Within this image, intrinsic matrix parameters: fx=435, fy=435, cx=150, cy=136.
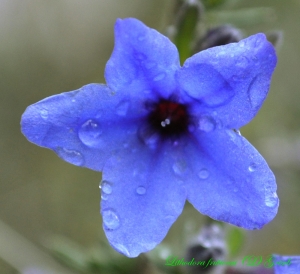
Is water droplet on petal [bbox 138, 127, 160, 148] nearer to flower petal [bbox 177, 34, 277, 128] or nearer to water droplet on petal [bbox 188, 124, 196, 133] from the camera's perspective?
water droplet on petal [bbox 188, 124, 196, 133]

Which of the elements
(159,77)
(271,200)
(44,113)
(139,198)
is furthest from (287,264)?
(44,113)

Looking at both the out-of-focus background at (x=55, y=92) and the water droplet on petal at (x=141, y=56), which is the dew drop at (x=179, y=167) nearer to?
the water droplet on petal at (x=141, y=56)

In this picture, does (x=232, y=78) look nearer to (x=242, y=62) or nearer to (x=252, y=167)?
(x=242, y=62)

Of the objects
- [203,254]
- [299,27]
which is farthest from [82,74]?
[203,254]

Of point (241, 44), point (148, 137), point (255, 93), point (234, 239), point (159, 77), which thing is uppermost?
point (241, 44)

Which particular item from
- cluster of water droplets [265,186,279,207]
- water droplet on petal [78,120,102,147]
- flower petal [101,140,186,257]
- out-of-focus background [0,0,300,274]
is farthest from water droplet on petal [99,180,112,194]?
out-of-focus background [0,0,300,274]

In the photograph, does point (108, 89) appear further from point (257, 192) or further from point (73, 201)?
point (73, 201)
